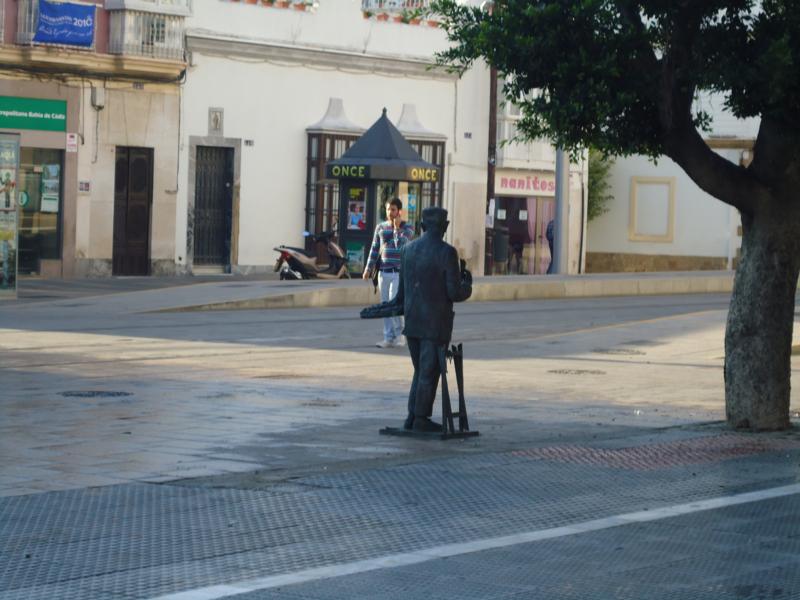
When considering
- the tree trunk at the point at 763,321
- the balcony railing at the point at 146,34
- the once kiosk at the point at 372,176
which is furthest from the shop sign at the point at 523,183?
the tree trunk at the point at 763,321

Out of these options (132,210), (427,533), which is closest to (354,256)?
(132,210)

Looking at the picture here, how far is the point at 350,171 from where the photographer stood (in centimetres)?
3209

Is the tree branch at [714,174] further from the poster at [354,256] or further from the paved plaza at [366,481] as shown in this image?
the poster at [354,256]

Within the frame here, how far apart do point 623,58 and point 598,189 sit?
123 ft

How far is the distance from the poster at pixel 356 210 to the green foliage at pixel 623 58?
19.7 m

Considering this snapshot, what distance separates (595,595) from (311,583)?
A: 122 centimetres

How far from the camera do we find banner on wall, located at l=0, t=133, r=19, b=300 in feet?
83.3

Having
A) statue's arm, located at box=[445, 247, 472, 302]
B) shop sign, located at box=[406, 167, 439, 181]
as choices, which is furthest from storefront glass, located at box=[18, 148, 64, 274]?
statue's arm, located at box=[445, 247, 472, 302]

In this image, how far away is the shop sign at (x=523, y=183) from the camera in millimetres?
43625

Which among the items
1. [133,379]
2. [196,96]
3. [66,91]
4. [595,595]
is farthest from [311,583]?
[196,96]

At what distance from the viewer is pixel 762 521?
907cm

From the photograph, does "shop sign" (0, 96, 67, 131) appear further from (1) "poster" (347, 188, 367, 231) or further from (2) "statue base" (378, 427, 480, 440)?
(2) "statue base" (378, 427, 480, 440)

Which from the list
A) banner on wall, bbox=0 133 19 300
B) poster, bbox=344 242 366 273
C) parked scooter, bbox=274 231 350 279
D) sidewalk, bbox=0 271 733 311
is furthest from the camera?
poster, bbox=344 242 366 273

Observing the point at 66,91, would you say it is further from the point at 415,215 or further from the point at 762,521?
the point at 762,521
